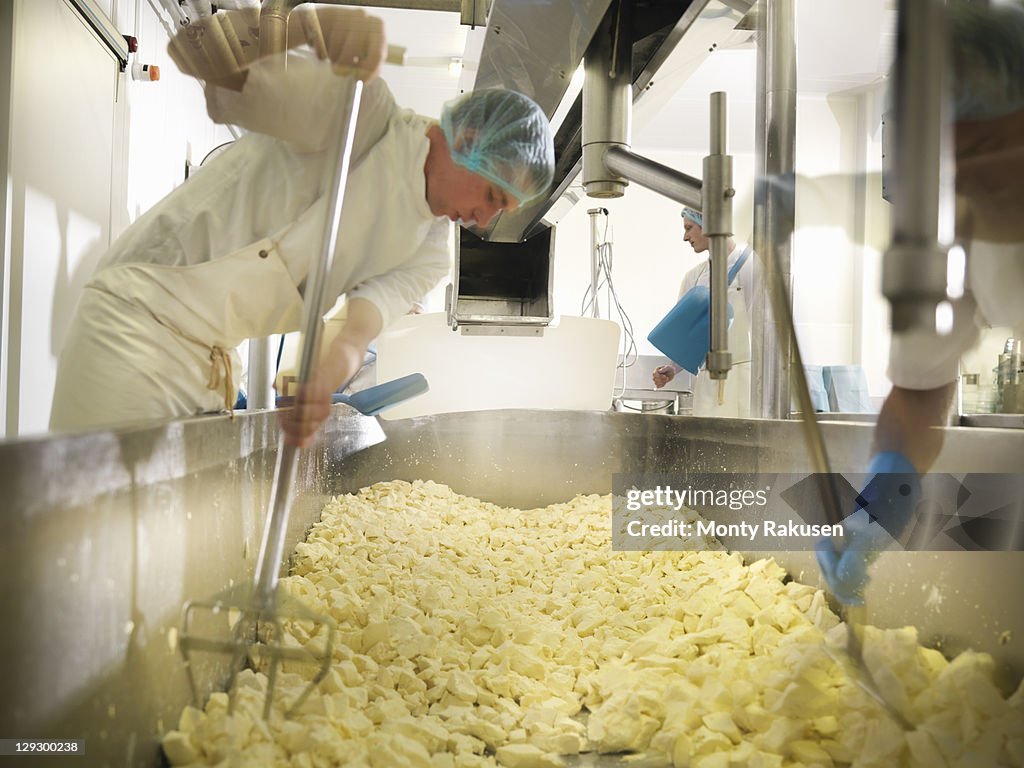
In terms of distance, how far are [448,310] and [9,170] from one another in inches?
35.6

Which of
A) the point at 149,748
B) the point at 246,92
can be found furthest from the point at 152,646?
the point at 246,92

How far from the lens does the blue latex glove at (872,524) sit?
65 cm

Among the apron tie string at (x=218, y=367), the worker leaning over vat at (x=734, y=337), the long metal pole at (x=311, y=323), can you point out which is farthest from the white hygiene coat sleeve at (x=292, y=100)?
the worker leaning over vat at (x=734, y=337)

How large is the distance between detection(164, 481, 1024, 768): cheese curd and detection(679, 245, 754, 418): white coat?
1.72ft

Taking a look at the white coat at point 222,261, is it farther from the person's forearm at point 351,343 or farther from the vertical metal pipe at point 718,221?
the vertical metal pipe at point 718,221

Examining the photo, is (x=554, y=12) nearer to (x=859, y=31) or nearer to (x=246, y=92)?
(x=246, y=92)

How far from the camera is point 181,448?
0.57m

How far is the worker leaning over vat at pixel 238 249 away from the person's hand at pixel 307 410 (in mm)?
62

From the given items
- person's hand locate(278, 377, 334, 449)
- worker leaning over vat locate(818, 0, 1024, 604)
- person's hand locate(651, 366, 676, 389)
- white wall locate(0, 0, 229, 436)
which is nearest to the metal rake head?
person's hand locate(278, 377, 334, 449)

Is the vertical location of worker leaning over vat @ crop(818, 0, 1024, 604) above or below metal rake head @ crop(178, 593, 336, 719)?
above

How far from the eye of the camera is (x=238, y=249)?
2.74 ft

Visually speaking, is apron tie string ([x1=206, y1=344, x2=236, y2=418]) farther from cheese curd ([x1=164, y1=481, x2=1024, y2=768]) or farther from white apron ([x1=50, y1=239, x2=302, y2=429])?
cheese curd ([x1=164, y1=481, x2=1024, y2=768])

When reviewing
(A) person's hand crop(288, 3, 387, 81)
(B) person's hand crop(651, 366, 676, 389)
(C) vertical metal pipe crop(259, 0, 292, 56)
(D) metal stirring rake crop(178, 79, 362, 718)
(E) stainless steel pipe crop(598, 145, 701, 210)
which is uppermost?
(C) vertical metal pipe crop(259, 0, 292, 56)

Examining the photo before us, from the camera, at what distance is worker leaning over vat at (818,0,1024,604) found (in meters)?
0.43
